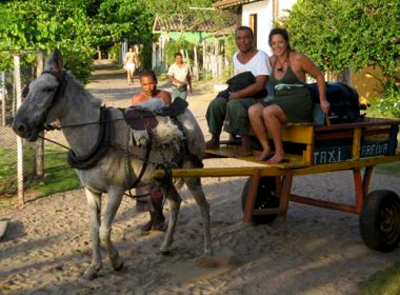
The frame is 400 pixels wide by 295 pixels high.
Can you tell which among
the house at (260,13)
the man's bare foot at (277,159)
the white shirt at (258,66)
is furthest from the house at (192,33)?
the man's bare foot at (277,159)

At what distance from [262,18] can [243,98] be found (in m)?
19.0

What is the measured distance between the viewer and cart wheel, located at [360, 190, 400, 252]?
640 centimetres

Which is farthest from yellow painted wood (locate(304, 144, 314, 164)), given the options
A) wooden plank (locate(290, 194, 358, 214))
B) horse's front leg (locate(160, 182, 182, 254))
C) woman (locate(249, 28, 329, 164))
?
horse's front leg (locate(160, 182, 182, 254))

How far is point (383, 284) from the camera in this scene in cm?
538

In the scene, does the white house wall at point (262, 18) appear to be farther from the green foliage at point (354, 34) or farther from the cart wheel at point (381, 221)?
the cart wheel at point (381, 221)

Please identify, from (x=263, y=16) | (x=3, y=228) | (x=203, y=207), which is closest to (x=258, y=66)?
(x=203, y=207)

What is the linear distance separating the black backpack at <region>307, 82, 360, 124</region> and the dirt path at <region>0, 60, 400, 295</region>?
56.3 inches

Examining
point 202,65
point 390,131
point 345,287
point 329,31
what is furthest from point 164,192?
point 202,65

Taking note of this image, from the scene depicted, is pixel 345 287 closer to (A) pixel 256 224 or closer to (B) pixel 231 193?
(A) pixel 256 224

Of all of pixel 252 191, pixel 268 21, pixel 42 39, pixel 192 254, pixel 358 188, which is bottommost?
pixel 192 254

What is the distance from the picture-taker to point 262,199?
7.65 meters

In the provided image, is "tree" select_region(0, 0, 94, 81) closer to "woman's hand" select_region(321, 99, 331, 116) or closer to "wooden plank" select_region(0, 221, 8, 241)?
"wooden plank" select_region(0, 221, 8, 241)

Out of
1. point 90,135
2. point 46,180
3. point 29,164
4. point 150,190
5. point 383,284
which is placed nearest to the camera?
point 383,284

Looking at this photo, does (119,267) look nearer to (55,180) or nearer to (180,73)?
(55,180)
